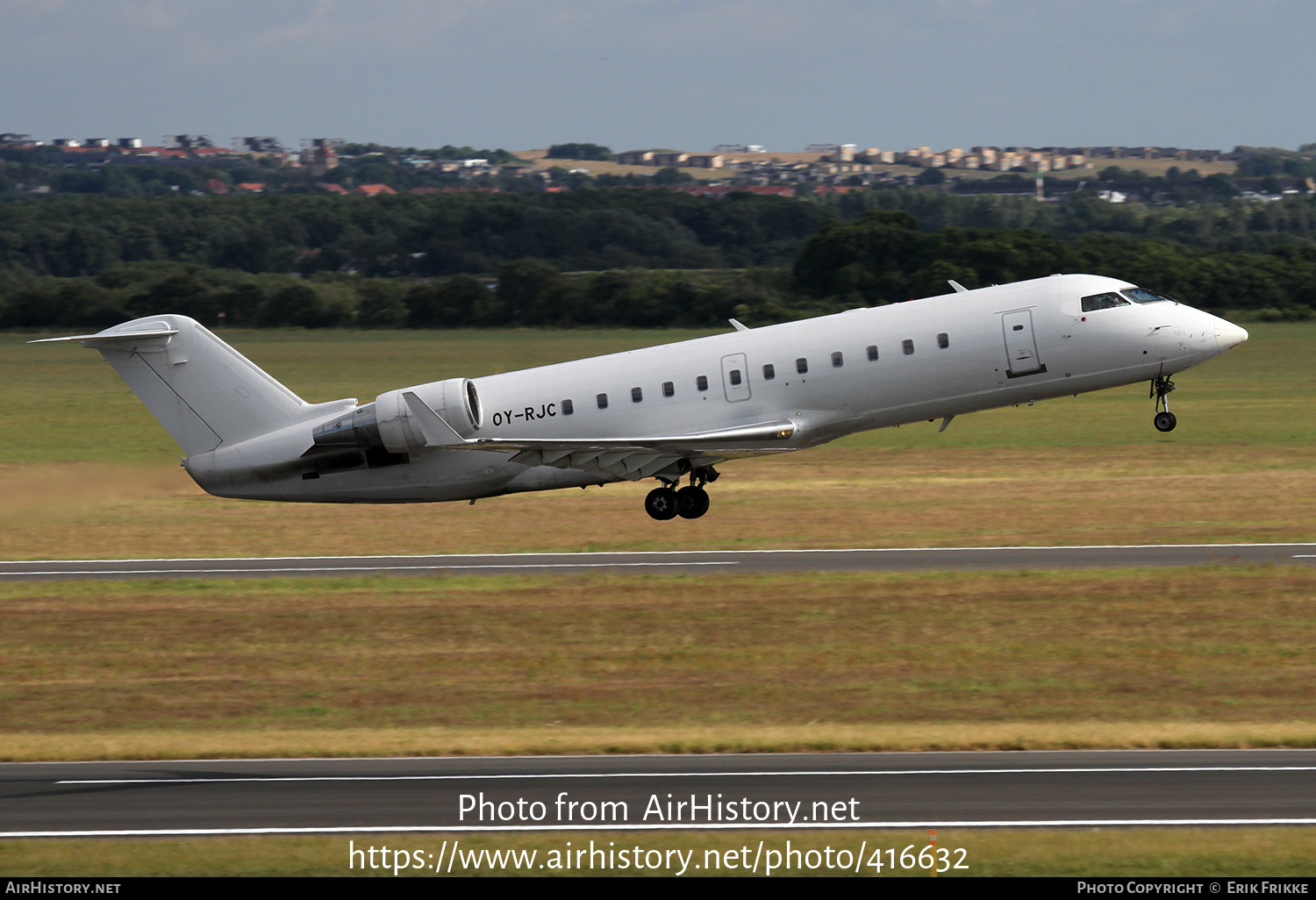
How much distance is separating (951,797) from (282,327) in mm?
105791

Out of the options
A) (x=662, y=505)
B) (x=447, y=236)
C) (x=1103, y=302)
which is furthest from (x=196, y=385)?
(x=447, y=236)

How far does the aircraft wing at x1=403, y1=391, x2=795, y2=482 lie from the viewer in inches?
1225

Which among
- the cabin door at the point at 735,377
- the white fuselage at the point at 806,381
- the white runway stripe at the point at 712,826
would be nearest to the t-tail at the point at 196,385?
the white fuselage at the point at 806,381

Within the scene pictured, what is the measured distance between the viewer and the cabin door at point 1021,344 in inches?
1204

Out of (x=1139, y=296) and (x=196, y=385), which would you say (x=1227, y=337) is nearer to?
(x=1139, y=296)

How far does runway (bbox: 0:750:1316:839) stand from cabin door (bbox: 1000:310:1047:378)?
40.7 ft

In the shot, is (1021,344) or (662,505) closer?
(1021,344)

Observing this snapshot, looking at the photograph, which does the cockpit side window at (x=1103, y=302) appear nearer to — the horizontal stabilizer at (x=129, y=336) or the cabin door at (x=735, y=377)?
the cabin door at (x=735, y=377)

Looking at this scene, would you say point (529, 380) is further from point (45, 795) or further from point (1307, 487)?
point (1307, 487)

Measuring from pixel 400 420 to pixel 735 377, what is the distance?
6.86 m

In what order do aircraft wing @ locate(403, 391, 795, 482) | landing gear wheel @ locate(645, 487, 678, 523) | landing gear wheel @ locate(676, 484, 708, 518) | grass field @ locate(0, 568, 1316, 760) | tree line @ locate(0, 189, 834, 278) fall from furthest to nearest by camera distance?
1. tree line @ locate(0, 189, 834, 278)
2. landing gear wheel @ locate(676, 484, 708, 518)
3. landing gear wheel @ locate(645, 487, 678, 523)
4. aircraft wing @ locate(403, 391, 795, 482)
5. grass field @ locate(0, 568, 1316, 760)

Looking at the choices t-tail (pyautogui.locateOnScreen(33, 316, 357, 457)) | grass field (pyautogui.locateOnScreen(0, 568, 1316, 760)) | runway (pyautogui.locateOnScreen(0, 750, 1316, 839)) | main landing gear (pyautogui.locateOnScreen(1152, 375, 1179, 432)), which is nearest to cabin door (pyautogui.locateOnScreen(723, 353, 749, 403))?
grass field (pyautogui.locateOnScreen(0, 568, 1316, 760))

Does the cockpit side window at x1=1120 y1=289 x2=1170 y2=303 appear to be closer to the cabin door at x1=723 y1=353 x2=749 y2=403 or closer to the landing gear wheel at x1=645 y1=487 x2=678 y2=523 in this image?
the cabin door at x1=723 y1=353 x2=749 y2=403

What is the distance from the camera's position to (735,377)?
31.8 metres
